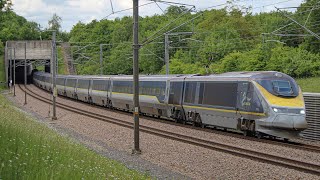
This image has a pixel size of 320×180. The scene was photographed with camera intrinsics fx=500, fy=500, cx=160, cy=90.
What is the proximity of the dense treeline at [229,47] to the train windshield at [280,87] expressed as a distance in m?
16.2

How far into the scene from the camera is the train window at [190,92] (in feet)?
85.8

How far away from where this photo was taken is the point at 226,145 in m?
18.9

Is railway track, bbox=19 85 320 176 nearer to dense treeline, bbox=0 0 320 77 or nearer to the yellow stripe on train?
the yellow stripe on train

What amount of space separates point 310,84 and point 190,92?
26.3m

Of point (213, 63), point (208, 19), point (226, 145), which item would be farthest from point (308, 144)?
point (208, 19)

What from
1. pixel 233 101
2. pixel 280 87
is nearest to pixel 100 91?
pixel 233 101

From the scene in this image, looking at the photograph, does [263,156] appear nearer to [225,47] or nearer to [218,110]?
[218,110]

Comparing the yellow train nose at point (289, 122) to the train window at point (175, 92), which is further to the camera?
the train window at point (175, 92)

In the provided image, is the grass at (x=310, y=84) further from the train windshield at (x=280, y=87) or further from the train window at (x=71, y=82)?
the train windshield at (x=280, y=87)

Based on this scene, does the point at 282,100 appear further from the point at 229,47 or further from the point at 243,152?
the point at 229,47

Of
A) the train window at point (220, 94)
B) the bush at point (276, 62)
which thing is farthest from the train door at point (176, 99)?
the bush at point (276, 62)

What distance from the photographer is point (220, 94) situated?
23.3 metres

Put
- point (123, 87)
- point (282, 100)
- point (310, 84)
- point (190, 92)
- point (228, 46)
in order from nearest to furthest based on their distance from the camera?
point (282, 100) < point (190, 92) < point (123, 87) < point (310, 84) < point (228, 46)

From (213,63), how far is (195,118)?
34182 millimetres
